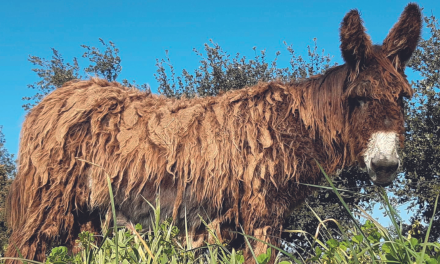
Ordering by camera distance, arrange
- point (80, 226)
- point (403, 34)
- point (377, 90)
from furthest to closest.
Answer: point (80, 226), point (403, 34), point (377, 90)

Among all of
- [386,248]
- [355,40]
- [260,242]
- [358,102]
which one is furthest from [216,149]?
[386,248]

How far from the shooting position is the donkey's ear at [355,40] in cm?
289

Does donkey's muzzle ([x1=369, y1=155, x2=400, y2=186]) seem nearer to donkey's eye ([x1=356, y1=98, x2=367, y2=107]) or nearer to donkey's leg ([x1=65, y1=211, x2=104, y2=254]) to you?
donkey's eye ([x1=356, y1=98, x2=367, y2=107])

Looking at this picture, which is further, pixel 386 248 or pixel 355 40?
pixel 355 40

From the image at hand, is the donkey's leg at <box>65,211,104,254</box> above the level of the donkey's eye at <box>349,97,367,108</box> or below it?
below

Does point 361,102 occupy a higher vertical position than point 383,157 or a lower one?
higher

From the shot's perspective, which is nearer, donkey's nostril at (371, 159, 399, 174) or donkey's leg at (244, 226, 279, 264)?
donkey's nostril at (371, 159, 399, 174)

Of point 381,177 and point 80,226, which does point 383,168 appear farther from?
point 80,226

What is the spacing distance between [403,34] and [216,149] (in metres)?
1.79

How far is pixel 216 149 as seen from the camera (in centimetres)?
302

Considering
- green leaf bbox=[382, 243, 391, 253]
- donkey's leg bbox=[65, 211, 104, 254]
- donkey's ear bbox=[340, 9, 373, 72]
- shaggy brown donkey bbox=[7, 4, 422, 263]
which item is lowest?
green leaf bbox=[382, 243, 391, 253]

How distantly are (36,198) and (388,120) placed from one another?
2.84m

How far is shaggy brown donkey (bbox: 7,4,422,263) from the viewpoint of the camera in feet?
9.38

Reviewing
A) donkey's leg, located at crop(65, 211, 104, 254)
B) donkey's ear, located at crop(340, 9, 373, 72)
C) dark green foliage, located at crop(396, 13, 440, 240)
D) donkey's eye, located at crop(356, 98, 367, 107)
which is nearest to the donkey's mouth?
donkey's eye, located at crop(356, 98, 367, 107)
